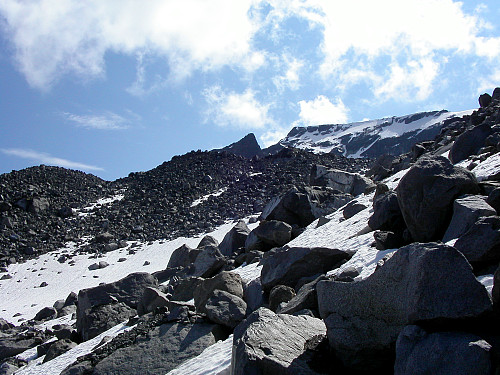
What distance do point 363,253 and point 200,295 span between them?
4474 mm

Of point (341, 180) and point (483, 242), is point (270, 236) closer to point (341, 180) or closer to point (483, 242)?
point (341, 180)

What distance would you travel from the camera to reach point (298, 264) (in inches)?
408

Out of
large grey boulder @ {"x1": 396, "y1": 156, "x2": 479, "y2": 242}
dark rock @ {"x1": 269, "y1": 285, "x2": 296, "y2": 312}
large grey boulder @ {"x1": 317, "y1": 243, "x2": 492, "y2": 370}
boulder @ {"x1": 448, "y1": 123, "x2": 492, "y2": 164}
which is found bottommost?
dark rock @ {"x1": 269, "y1": 285, "x2": 296, "y2": 312}

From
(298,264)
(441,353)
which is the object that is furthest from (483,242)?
(298,264)

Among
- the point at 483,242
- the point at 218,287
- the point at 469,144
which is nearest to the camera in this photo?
the point at 483,242

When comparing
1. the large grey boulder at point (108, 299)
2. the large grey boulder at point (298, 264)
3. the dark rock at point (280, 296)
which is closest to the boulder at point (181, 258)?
the large grey boulder at point (108, 299)

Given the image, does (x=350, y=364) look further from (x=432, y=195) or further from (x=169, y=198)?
(x=169, y=198)

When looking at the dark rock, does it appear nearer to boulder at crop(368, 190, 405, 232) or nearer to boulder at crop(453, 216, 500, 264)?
boulder at crop(368, 190, 405, 232)

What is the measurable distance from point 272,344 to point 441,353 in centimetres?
203

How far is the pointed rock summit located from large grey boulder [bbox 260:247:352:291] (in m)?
89.1

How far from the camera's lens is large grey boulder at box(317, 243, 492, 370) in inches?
167

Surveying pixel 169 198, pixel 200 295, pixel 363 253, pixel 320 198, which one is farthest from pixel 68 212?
pixel 363 253

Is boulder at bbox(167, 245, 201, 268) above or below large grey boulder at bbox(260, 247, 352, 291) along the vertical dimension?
above

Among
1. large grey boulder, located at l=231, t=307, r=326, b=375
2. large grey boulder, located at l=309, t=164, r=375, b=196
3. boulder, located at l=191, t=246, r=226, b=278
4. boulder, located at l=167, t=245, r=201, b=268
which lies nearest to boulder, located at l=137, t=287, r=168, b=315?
boulder, located at l=191, t=246, r=226, b=278
